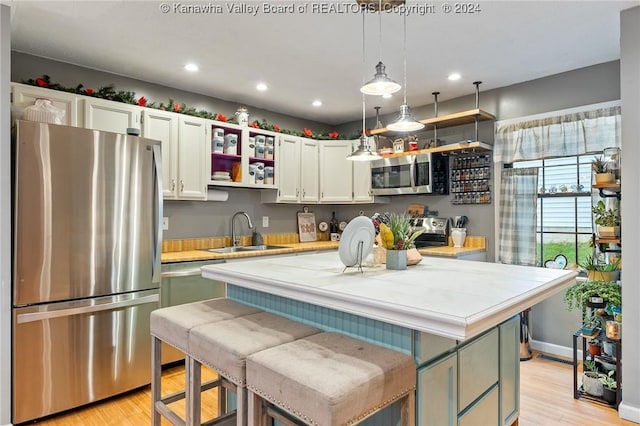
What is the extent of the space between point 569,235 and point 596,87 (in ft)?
4.30

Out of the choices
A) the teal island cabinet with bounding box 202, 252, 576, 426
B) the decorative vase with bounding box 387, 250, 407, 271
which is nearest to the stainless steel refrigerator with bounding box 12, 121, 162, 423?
the teal island cabinet with bounding box 202, 252, 576, 426

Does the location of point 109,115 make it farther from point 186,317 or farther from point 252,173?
point 186,317

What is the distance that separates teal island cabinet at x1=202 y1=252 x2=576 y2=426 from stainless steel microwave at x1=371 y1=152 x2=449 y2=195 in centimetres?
204

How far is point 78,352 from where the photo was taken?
2.53 m

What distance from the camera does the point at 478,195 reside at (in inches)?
160

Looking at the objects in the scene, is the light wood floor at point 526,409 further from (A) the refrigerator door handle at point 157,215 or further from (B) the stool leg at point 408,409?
(B) the stool leg at point 408,409

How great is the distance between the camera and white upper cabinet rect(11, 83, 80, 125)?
2.60 meters

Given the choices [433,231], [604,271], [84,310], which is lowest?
[84,310]

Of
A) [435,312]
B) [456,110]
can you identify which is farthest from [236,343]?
[456,110]

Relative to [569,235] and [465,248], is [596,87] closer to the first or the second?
[569,235]

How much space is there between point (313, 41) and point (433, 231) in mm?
2441

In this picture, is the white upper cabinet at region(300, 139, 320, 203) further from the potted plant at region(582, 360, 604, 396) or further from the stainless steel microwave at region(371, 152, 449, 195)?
the potted plant at region(582, 360, 604, 396)

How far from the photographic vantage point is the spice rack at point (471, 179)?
401 centimetres

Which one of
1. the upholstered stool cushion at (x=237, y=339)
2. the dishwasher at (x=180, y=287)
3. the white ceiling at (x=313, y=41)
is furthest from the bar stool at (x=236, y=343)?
the white ceiling at (x=313, y=41)
